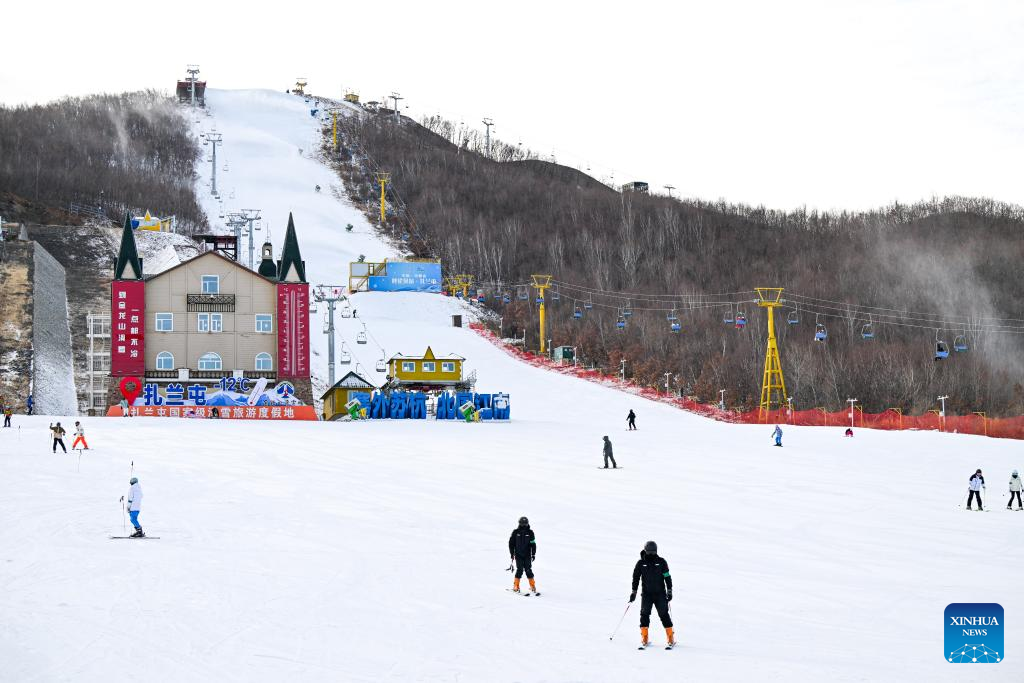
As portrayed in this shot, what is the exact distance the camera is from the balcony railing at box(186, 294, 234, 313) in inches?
1959

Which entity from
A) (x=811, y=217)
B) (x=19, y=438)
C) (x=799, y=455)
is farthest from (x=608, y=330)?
(x=811, y=217)

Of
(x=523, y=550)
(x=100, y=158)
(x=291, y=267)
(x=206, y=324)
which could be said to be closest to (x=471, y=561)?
(x=523, y=550)

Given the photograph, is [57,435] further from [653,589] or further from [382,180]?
[382,180]

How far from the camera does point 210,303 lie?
49969 millimetres

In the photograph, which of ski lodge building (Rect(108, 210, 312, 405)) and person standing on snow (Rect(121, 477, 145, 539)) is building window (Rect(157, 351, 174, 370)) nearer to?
ski lodge building (Rect(108, 210, 312, 405))

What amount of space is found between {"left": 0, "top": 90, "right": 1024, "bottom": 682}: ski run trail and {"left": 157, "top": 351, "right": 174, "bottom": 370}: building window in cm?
1127

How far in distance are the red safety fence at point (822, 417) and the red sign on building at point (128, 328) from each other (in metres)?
27.7

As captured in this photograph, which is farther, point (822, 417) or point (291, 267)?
point (291, 267)

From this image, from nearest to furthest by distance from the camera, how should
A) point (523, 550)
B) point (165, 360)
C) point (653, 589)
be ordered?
point (653, 589) → point (523, 550) → point (165, 360)

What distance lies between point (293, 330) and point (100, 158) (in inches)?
3421

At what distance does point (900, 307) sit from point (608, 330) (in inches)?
1176

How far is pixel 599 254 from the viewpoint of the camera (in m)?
115

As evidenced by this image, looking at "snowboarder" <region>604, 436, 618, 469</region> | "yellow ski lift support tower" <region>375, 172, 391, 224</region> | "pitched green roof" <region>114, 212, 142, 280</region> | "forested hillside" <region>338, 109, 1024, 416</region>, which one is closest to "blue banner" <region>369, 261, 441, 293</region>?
"forested hillside" <region>338, 109, 1024, 416</region>

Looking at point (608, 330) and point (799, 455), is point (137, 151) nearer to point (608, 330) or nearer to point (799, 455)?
point (608, 330)
